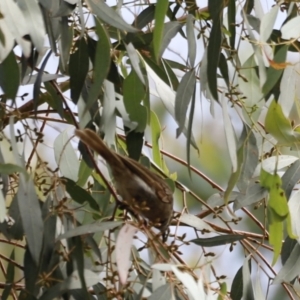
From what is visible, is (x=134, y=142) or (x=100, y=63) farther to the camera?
(x=134, y=142)

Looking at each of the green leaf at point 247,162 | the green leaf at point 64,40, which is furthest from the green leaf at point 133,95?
the green leaf at point 247,162

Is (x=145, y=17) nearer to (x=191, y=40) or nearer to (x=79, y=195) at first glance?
(x=191, y=40)

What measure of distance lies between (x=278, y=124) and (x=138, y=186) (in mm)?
252

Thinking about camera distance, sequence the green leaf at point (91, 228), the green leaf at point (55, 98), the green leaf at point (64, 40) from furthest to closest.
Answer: the green leaf at point (55, 98) → the green leaf at point (64, 40) → the green leaf at point (91, 228)

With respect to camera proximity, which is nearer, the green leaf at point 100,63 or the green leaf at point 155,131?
the green leaf at point 100,63

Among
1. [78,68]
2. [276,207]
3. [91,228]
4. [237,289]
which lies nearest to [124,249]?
[91,228]

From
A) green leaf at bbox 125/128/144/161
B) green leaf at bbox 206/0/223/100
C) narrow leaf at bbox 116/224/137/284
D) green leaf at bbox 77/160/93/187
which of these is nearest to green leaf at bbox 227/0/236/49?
green leaf at bbox 206/0/223/100

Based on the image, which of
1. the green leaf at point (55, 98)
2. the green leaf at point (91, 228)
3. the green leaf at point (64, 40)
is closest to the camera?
the green leaf at point (91, 228)

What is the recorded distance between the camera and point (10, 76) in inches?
41.0

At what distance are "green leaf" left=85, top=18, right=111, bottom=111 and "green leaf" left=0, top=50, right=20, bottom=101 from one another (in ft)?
0.38

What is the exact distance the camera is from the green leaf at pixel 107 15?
101 centimetres

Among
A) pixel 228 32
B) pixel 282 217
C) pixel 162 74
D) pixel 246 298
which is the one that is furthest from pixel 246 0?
pixel 246 298

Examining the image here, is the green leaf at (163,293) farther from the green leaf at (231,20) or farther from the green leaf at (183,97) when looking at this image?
the green leaf at (231,20)

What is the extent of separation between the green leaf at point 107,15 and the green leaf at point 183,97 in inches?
6.2
